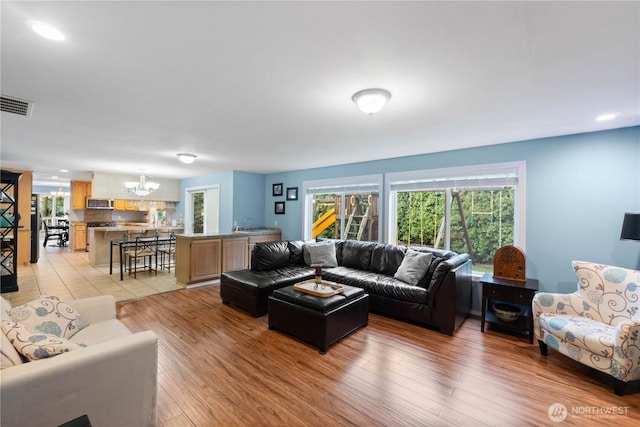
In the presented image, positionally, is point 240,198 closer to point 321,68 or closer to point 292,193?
point 292,193

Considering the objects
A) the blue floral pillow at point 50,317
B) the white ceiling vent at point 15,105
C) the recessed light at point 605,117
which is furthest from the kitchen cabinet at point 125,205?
the recessed light at point 605,117

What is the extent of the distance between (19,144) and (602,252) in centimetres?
815

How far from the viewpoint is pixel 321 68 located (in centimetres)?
187

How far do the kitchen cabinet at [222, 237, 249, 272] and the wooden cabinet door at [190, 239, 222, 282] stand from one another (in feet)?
0.45

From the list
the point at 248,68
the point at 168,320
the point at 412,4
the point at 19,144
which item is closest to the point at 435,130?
the point at 412,4

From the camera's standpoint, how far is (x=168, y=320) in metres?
3.36

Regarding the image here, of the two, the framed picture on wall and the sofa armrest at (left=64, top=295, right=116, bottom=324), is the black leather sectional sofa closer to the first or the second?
the sofa armrest at (left=64, top=295, right=116, bottom=324)

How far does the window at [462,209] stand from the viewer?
12.1ft

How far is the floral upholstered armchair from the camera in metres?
2.05

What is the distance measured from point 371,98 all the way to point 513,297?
9.19 feet

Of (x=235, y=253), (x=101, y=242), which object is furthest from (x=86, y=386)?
(x=101, y=242)

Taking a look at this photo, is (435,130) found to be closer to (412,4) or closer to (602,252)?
(412,4)

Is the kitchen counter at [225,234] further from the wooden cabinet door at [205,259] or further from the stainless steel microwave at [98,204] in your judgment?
the stainless steel microwave at [98,204]

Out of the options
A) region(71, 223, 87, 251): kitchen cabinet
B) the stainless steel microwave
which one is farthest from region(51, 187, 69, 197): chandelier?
the stainless steel microwave
